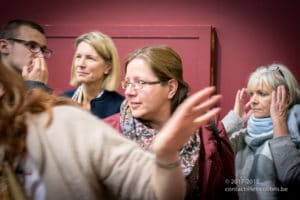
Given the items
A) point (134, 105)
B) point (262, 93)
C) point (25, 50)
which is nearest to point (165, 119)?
point (134, 105)

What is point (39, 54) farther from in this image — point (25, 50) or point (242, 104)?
point (242, 104)

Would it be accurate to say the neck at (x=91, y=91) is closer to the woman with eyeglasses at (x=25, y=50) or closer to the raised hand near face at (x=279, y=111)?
the woman with eyeglasses at (x=25, y=50)

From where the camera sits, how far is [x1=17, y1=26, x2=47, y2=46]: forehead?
1.72m

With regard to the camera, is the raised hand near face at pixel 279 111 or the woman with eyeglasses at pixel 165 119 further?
the raised hand near face at pixel 279 111

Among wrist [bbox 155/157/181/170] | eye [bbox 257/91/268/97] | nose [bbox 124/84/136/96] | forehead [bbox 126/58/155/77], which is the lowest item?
wrist [bbox 155/157/181/170]

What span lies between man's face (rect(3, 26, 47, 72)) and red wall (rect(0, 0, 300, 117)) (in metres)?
0.28

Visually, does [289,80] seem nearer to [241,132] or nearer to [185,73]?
[241,132]

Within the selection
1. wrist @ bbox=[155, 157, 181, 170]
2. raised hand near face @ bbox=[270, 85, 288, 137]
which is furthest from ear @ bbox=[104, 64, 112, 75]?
wrist @ bbox=[155, 157, 181, 170]

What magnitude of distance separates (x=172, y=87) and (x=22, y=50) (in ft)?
→ 2.19

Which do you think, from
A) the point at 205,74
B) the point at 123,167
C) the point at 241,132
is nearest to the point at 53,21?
the point at 205,74

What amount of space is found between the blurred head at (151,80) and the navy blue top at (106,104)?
0.24 meters

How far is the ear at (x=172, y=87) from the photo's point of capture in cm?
142

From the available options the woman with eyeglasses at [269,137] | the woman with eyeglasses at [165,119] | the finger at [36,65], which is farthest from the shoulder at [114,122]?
the woman with eyeglasses at [269,137]

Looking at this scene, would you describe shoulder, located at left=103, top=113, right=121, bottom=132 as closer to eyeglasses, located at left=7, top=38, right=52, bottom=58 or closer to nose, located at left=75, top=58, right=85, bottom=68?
nose, located at left=75, top=58, right=85, bottom=68
